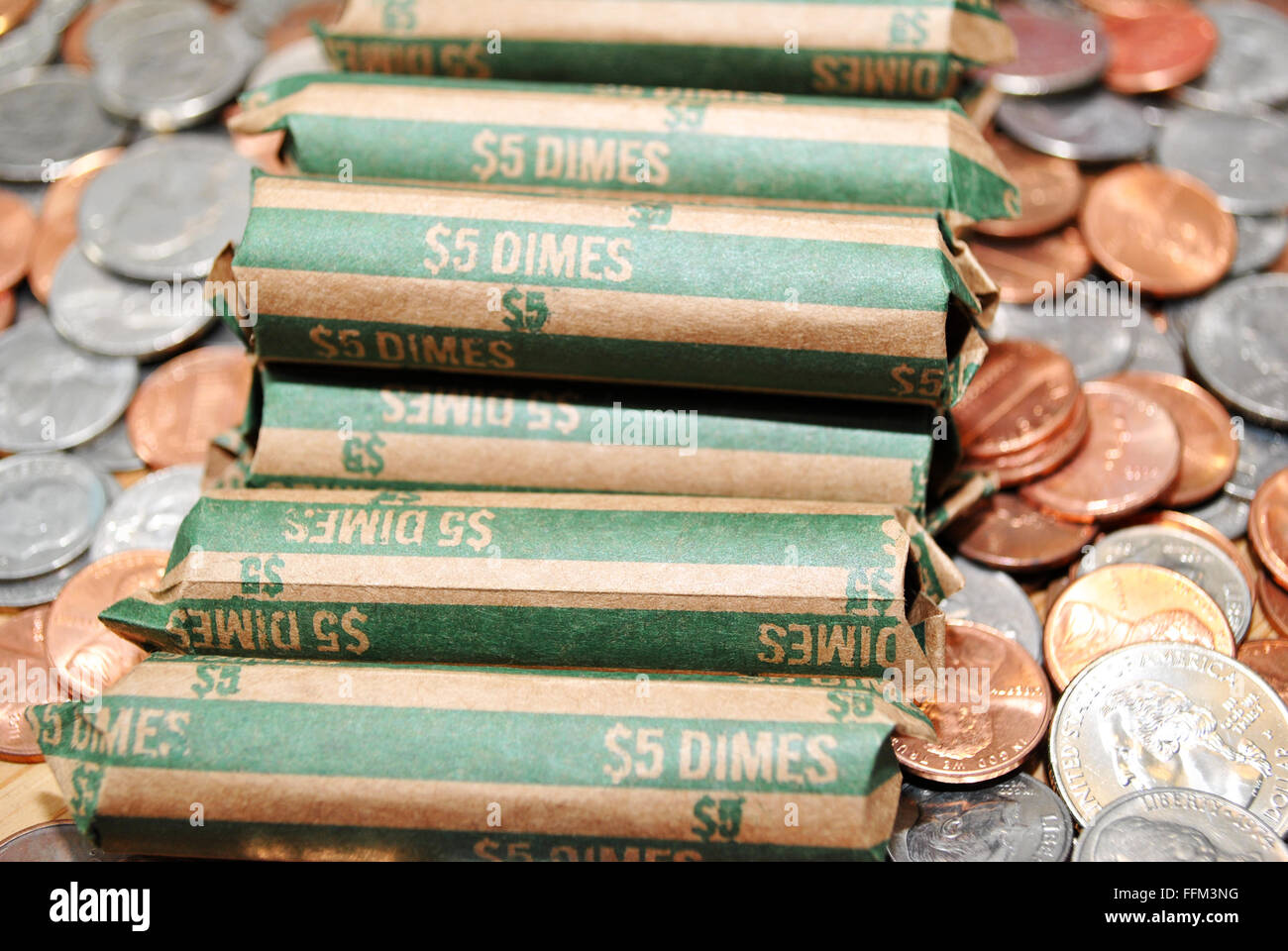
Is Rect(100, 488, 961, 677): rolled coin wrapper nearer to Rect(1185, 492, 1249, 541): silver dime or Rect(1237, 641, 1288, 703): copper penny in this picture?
Rect(1237, 641, 1288, 703): copper penny

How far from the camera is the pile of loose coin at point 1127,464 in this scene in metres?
2.54

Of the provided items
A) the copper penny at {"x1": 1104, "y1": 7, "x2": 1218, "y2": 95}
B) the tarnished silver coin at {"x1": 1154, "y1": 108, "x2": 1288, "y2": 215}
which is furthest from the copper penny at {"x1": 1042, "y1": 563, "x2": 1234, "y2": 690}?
the copper penny at {"x1": 1104, "y1": 7, "x2": 1218, "y2": 95}

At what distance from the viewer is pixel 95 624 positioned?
9.35ft

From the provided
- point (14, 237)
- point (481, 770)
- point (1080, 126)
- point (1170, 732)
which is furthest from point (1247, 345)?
point (14, 237)

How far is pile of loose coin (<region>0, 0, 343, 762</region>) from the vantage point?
2.97 meters

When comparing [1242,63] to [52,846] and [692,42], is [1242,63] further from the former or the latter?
[52,846]

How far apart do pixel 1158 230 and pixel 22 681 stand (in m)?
3.61

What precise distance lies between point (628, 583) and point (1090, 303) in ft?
6.57

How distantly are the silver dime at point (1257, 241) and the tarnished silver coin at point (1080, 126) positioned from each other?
0.43 metres

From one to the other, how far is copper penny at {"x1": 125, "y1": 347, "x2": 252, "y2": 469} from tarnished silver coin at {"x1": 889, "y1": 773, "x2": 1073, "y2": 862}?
217 centimetres

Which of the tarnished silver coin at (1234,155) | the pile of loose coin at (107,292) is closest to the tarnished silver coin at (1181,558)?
the tarnished silver coin at (1234,155)

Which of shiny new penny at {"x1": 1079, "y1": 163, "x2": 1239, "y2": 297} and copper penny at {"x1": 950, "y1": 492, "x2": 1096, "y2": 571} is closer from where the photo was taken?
copper penny at {"x1": 950, "y1": 492, "x2": 1096, "y2": 571}

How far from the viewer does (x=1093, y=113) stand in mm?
3797
